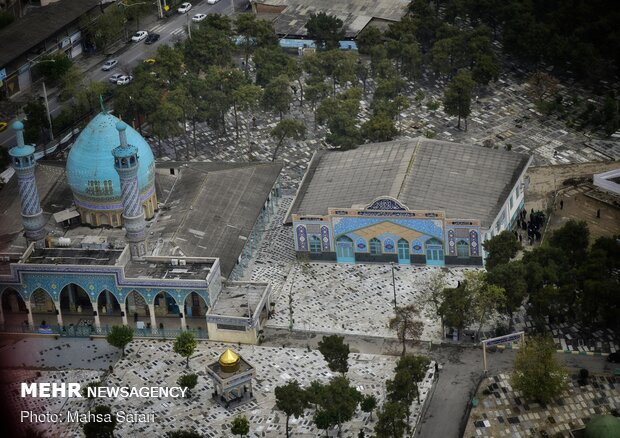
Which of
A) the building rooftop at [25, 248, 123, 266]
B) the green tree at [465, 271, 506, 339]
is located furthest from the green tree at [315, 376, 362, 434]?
the building rooftop at [25, 248, 123, 266]

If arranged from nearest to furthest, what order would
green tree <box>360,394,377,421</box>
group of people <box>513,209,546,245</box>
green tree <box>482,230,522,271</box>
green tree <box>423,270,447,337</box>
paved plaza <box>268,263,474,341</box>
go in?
green tree <box>360,394,377,421</box> < green tree <box>423,270,447,337</box> < paved plaza <box>268,263,474,341</box> < green tree <box>482,230,522,271</box> < group of people <box>513,209,546,245</box>

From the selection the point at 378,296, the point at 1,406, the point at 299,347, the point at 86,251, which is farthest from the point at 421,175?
the point at 1,406

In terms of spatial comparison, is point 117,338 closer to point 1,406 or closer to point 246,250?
point 246,250

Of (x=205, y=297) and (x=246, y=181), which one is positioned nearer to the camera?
(x=205, y=297)

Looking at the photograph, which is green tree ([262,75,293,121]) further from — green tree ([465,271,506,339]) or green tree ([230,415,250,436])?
green tree ([230,415,250,436])

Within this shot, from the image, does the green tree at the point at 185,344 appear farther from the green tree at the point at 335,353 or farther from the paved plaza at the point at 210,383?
the green tree at the point at 335,353

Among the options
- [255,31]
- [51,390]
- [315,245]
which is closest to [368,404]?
[51,390]
